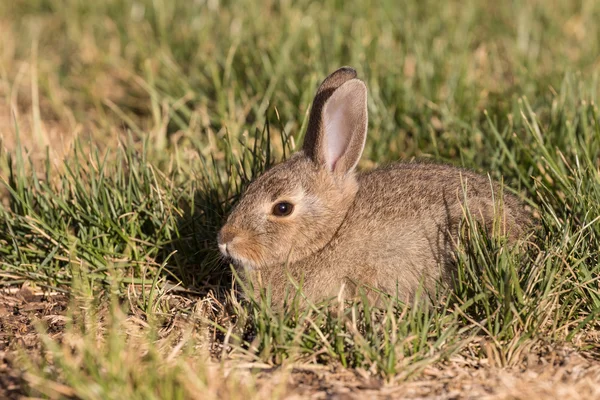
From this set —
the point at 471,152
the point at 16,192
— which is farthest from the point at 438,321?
the point at 16,192

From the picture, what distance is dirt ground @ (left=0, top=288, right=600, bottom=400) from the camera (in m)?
3.45

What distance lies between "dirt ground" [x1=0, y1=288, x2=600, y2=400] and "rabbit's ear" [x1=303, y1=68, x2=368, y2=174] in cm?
135

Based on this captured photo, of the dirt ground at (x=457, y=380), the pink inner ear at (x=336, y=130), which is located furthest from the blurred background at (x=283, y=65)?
the dirt ground at (x=457, y=380)

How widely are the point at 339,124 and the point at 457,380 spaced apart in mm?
1625

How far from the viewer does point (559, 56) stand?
6855 mm

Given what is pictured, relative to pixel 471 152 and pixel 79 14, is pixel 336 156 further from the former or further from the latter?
pixel 79 14

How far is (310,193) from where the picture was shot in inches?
181

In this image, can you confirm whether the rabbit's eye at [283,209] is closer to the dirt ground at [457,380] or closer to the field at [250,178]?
the field at [250,178]

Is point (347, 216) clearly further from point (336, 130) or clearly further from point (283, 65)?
point (283, 65)

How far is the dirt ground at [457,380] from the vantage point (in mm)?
3449

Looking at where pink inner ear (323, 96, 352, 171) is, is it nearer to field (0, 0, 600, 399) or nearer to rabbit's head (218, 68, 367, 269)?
rabbit's head (218, 68, 367, 269)

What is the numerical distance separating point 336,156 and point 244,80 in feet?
7.25

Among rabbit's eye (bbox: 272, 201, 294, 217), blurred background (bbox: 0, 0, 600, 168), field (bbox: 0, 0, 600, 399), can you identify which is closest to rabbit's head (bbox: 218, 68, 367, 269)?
rabbit's eye (bbox: 272, 201, 294, 217)

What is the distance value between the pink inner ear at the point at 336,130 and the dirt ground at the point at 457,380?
4.58ft
